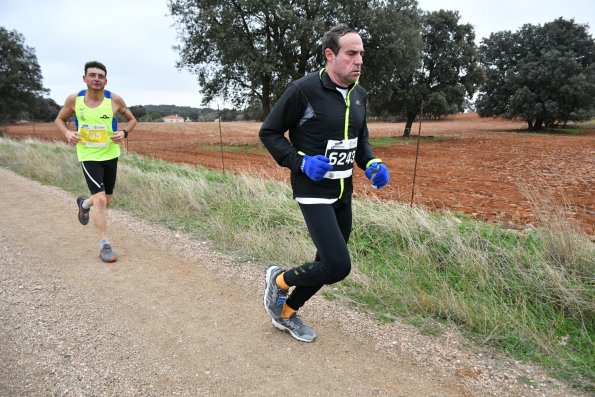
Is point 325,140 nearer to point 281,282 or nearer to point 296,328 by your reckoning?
point 281,282

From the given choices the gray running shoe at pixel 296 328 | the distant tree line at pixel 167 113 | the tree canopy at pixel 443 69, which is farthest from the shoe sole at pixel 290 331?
the distant tree line at pixel 167 113

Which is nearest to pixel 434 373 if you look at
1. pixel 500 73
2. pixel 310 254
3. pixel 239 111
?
pixel 310 254

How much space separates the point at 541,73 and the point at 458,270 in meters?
36.5

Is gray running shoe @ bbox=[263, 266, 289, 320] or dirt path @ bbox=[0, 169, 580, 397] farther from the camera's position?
gray running shoe @ bbox=[263, 266, 289, 320]

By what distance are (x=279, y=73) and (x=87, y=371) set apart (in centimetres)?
2027

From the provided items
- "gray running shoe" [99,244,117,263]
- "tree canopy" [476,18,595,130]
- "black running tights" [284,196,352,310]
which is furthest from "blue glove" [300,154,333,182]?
"tree canopy" [476,18,595,130]

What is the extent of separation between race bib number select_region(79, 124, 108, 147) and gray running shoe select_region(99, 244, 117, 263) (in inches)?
46.6

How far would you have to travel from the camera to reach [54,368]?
2654 millimetres

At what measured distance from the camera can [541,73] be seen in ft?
111

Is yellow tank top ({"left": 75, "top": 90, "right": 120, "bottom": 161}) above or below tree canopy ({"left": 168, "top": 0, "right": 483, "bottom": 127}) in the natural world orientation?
below

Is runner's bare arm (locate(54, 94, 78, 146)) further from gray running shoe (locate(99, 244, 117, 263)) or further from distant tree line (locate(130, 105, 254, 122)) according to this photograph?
distant tree line (locate(130, 105, 254, 122))

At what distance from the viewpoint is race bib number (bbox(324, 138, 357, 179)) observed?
8.77ft

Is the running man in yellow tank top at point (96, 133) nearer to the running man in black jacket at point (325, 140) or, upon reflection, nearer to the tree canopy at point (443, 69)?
the running man in black jacket at point (325, 140)

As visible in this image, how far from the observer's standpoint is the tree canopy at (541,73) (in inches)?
1298
